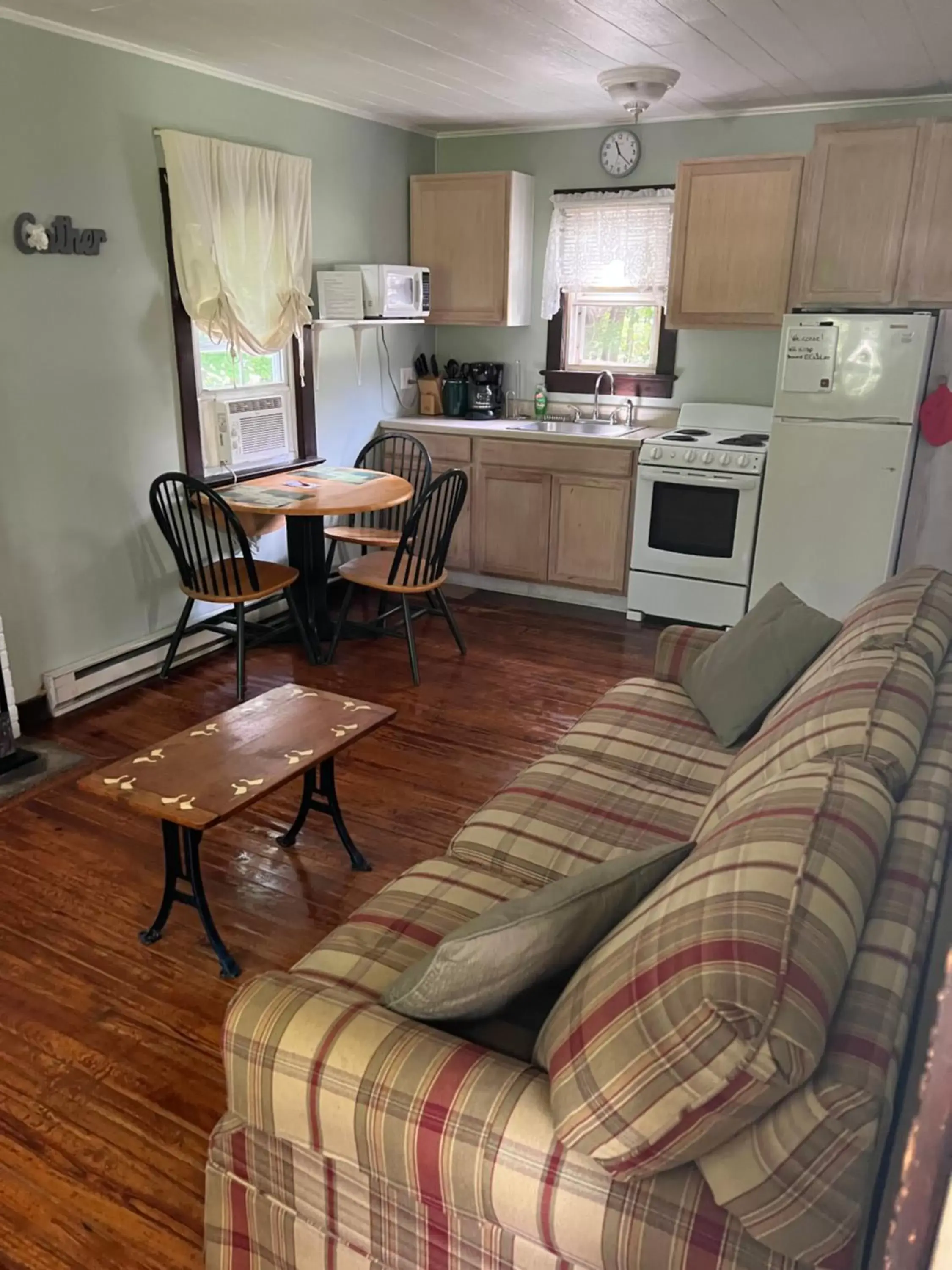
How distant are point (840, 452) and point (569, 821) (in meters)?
2.80

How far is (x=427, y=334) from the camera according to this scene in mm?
5750

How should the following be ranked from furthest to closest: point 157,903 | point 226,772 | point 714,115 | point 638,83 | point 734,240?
point 714,115
point 734,240
point 638,83
point 157,903
point 226,772

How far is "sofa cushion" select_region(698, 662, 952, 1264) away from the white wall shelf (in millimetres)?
4133

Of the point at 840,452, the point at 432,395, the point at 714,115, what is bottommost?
the point at 840,452

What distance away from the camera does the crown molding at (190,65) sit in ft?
10.3

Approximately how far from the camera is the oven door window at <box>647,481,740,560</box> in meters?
4.50

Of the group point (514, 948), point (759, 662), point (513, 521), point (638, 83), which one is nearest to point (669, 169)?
point (638, 83)

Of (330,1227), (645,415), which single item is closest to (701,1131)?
(330,1227)

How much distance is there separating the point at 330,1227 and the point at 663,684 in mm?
1815

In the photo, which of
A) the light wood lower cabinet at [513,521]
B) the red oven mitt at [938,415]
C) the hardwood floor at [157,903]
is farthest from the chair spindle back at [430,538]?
the red oven mitt at [938,415]

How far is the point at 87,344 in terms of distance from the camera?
3553 mm

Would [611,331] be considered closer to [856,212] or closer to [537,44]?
[856,212]

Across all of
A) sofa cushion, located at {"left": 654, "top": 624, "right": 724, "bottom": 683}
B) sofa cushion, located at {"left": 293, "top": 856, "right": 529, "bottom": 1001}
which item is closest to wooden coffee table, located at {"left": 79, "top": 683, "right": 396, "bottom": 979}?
sofa cushion, located at {"left": 293, "top": 856, "right": 529, "bottom": 1001}

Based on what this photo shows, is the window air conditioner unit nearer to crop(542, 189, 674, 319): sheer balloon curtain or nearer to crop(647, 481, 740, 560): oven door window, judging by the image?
crop(542, 189, 674, 319): sheer balloon curtain
